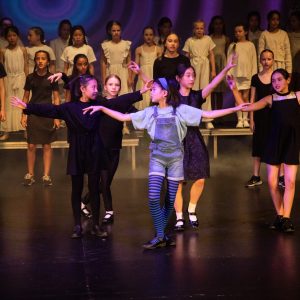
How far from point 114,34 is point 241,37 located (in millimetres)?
1565

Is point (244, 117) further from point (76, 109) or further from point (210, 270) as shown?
point (210, 270)

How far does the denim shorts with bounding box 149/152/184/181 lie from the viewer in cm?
554

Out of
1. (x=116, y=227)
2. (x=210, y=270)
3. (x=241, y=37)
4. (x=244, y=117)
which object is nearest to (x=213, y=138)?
(x=244, y=117)

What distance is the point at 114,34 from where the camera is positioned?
947 cm

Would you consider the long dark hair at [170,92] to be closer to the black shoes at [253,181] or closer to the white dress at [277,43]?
the black shoes at [253,181]

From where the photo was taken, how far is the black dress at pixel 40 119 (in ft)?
26.7

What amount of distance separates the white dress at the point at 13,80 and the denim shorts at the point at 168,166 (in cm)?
425

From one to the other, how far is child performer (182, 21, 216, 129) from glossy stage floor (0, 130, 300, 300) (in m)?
2.14

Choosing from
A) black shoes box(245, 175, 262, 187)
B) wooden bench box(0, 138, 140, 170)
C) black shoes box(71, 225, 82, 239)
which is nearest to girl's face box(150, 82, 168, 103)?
black shoes box(71, 225, 82, 239)

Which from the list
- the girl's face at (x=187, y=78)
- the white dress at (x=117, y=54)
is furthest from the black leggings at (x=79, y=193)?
the white dress at (x=117, y=54)

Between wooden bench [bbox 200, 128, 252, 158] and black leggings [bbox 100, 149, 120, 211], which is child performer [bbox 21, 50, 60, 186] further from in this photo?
wooden bench [bbox 200, 128, 252, 158]

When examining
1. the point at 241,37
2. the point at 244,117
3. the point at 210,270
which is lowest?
the point at 210,270

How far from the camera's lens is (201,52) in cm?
958

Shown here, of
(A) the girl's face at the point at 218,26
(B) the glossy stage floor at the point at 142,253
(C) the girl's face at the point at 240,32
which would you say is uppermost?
(A) the girl's face at the point at 218,26
